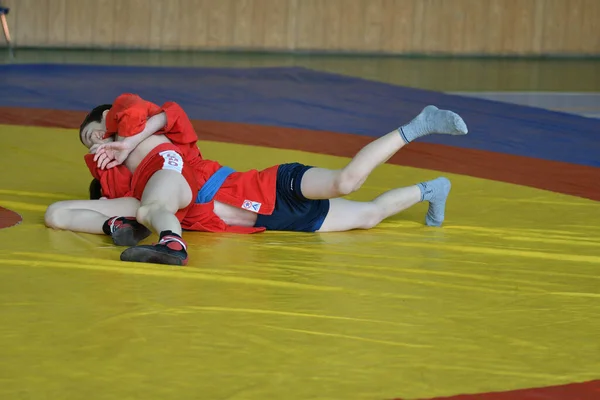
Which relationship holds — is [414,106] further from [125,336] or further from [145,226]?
[125,336]

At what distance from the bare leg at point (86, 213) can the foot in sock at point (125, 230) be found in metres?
0.07

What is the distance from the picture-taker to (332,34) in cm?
1185

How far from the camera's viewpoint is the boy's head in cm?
357

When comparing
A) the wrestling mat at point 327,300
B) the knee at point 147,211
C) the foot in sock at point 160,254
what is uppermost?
the knee at point 147,211

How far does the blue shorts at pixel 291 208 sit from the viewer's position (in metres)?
3.44

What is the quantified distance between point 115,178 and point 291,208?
0.61 m

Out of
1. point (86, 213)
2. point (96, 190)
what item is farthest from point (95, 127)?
point (86, 213)

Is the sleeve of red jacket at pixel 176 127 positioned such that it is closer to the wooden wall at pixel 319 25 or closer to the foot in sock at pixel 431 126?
the foot in sock at pixel 431 126

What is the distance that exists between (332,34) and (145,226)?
8949mm

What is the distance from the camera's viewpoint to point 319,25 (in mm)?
11789

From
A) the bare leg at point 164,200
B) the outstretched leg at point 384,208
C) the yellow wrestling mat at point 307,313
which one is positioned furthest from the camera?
the outstretched leg at point 384,208

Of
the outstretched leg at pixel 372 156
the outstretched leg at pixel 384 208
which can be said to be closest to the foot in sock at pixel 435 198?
the outstretched leg at pixel 384 208

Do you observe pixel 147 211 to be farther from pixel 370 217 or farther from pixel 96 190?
pixel 370 217

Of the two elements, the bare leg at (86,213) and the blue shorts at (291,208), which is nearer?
the bare leg at (86,213)
